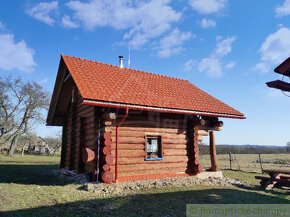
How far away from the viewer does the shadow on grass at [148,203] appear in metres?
5.29

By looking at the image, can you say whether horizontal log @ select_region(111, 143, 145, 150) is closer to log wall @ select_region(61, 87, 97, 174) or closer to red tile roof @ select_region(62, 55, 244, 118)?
log wall @ select_region(61, 87, 97, 174)

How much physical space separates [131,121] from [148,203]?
3.59m

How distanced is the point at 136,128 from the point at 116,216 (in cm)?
429

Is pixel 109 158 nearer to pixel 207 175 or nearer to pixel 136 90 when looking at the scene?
pixel 136 90

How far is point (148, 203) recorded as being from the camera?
20.1 feet

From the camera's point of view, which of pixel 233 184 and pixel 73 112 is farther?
pixel 73 112

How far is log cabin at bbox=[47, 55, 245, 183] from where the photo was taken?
8.12 meters

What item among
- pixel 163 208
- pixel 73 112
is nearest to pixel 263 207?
pixel 163 208

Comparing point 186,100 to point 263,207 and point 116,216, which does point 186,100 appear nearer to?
point 263,207

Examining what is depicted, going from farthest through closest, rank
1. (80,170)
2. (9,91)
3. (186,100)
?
(9,91) → (186,100) → (80,170)

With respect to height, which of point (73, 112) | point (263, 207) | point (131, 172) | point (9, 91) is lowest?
point (263, 207)

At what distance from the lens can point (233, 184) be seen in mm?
9539

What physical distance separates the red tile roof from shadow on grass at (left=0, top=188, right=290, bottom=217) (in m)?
3.19

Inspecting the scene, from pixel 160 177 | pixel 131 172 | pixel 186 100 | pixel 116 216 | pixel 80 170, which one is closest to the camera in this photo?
pixel 116 216
